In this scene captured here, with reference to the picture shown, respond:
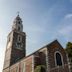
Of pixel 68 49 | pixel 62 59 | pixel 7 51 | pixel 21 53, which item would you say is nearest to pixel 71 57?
pixel 68 49

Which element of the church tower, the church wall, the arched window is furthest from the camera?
the church tower

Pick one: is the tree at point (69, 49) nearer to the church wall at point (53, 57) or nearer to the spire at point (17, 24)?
the church wall at point (53, 57)

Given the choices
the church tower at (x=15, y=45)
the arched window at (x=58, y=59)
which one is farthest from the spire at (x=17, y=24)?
the arched window at (x=58, y=59)

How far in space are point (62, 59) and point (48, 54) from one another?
158 inches

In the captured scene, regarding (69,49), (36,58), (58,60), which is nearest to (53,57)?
(58,60)

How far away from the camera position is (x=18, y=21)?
42.9 meters

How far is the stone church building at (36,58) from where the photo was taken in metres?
25.4

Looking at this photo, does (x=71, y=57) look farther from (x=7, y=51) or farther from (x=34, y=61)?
(x=7, y=51)

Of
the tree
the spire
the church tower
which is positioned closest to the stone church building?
the church tower

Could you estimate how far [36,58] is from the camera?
86.8ft

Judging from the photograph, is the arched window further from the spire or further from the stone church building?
the spire

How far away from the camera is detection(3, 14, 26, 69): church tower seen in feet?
119

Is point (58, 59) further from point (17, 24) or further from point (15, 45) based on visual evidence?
point (17, 24)

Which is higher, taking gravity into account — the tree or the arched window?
the tree
